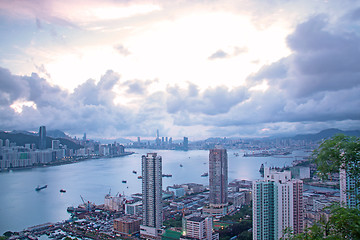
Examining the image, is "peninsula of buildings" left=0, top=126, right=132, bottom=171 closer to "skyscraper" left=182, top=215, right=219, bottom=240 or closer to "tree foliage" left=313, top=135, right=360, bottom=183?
"skyscraper" left=182, top=215, right=219, bottom=240

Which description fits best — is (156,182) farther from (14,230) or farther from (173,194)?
(173,194)

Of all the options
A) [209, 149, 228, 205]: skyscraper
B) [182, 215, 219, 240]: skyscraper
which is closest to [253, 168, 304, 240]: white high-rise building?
[182, 215, 219, 240]: skyscraper

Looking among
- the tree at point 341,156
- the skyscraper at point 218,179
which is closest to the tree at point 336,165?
the tree at point 341,156

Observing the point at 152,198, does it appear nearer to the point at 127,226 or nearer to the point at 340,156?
the point at 127,226

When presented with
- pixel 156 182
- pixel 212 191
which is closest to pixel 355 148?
pixel 156 182

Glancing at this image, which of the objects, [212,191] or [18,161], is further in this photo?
[18,161]

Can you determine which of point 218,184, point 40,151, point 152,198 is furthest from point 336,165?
point 40,151

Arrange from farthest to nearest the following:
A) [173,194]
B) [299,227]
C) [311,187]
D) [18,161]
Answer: [18,161] → [311,187] → [173,194] → [299,227]
